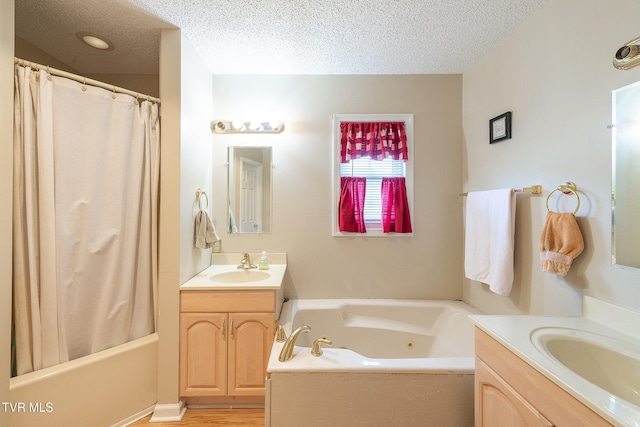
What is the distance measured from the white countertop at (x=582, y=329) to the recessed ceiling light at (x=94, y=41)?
9.56 feet

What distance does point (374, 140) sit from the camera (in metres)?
2.22

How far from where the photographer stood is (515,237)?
167cm

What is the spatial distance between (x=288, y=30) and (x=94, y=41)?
141cm

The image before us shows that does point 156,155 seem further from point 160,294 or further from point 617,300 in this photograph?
point 617,300

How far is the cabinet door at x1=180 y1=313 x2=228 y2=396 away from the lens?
1.66 m

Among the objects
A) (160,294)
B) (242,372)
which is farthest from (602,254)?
(160,294)

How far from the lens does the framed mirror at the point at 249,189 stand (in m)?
2.25

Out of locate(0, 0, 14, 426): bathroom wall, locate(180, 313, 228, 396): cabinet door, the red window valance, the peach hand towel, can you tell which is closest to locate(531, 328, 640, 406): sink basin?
the peach hand towel

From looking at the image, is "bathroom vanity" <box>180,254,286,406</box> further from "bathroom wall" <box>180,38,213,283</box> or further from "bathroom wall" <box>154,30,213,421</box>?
"bathroom wall" <box>180,38,213,283</box>

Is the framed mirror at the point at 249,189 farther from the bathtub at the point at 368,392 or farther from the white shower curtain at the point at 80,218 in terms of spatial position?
the bathtub at the point at 368,392

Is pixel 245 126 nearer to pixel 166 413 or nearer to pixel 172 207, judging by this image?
pixel 172 207

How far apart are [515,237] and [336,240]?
50.2 inches

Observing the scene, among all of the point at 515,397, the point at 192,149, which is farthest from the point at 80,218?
the point at 515,397

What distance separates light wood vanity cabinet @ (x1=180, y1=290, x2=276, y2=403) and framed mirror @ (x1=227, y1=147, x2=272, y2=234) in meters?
0.71
